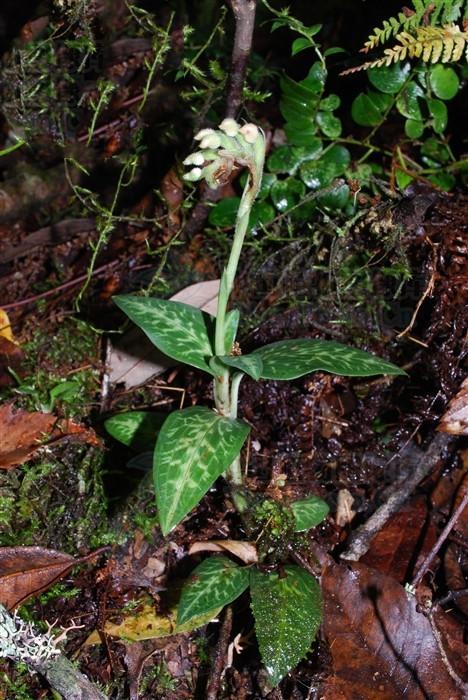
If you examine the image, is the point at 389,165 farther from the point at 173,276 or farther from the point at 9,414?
the point at 9,414

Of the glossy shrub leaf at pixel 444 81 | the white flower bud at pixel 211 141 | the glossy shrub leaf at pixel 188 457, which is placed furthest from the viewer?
the glossy shrub leaf at pixel 444 81

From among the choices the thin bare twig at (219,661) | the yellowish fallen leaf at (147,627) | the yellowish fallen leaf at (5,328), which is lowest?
the yellowish fallen leaf at (147,627)

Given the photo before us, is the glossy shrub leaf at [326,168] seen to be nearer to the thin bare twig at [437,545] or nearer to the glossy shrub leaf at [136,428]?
the glossy shrub leaf at [136,428]

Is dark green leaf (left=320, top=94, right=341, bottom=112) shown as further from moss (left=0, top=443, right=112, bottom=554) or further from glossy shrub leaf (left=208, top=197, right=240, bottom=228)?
moss (left=0, top=443, right=112, bottom=554)

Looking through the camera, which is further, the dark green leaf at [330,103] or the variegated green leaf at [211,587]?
the dark green leaf at [330,103]

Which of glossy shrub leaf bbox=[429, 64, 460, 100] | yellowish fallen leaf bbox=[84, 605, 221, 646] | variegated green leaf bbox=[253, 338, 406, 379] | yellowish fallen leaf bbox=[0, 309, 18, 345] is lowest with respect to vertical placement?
yellowish fallen leaf bbox=[84, 605, 221, 646]

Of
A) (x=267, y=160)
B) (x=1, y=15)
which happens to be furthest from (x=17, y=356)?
(x=1, y=15)

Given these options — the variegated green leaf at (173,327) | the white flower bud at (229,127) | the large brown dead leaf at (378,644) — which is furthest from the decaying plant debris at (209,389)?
the variegated green leaf at (173,327)

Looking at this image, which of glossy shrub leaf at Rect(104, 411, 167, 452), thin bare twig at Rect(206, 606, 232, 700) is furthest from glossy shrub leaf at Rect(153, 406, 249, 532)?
thin bare twig at Rect(206, 606, 232, 700)
